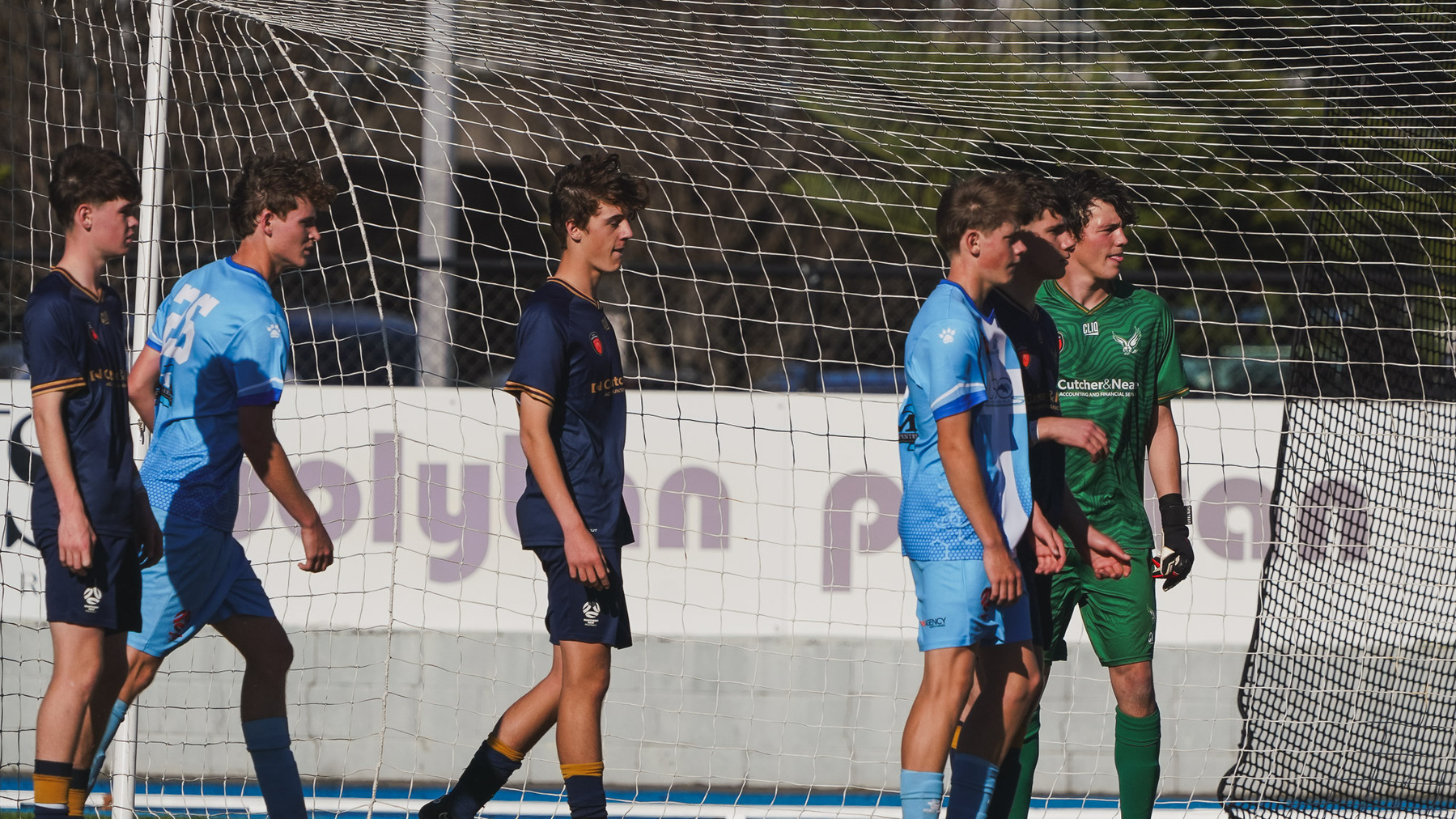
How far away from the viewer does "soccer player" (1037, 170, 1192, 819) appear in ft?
13.5

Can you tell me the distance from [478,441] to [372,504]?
486 mm

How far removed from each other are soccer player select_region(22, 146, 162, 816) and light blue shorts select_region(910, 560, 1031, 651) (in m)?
1.98

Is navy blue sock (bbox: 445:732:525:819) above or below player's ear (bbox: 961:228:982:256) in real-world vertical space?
below

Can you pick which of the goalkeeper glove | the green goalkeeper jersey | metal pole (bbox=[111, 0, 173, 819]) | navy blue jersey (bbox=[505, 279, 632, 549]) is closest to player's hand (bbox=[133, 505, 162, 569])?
navy blue jersey (bbox=[505, 279, 632, 549])

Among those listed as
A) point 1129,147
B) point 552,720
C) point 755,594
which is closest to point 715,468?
point 755,594

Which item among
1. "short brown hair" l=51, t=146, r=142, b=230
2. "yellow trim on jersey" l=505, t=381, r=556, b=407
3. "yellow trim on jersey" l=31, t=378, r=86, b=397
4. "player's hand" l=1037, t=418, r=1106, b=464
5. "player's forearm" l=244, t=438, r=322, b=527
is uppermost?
"short brown hair" l=51, t=146, r=142, b=230

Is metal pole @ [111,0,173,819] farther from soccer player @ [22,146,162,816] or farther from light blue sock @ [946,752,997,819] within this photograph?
light blue sock @ [946,752,997,819]

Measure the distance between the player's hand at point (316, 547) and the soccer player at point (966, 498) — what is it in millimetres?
1520

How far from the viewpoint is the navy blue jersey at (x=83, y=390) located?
3.49 metres

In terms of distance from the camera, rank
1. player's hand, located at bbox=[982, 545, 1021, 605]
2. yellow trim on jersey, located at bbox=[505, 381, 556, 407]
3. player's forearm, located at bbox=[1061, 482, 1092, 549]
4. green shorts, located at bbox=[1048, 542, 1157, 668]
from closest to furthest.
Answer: player's hand, located at bbox=[982, 545, 1021, 605] → yellow trim on jersey, located at bbox=[505, 381, 556, 407] → player's forearm, located at bbox=[1061, 482, 1092, 549] → green shorts, located at bbox=[1048, 542, 1157, 668]

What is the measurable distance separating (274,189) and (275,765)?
5.11ft

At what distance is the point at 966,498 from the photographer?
10.6ft

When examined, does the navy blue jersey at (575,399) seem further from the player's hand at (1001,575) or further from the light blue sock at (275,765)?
the player's hand at (1001,575)

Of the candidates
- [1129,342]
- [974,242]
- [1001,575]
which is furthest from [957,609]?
[1129,342]
